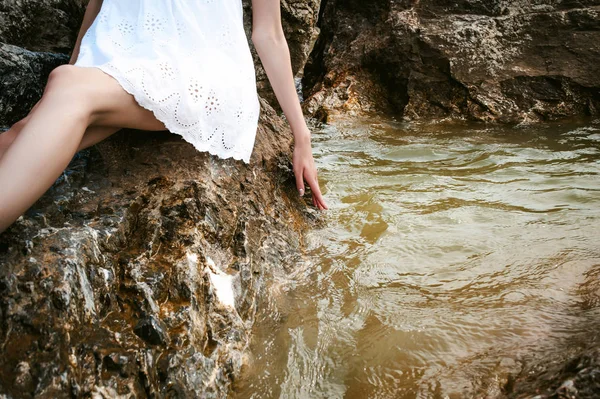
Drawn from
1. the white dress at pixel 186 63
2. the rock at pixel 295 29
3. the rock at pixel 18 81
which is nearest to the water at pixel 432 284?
the white dress at pixel 186 63

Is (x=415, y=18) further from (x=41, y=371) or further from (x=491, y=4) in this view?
(x=41, y=371)

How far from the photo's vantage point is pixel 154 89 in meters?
2.03

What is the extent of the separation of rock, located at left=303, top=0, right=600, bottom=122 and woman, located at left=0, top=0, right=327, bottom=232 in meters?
3.49

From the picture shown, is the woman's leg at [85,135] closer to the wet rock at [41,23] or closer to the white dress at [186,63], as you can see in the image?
the white dress at [186,63]

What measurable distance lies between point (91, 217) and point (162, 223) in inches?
10.2

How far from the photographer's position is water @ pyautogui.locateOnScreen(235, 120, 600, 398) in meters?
1.76

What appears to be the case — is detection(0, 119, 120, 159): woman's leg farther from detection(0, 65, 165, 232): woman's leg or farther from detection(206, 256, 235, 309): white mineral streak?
detection(206, 256, 235, 309): white mineral streak

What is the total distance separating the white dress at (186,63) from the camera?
2.06 metres

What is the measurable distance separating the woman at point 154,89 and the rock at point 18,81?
39 centimetres

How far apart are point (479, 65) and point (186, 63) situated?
453cm

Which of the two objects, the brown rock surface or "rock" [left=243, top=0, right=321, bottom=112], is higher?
"rock" [left=243, top=0, right=321, bottom=112]

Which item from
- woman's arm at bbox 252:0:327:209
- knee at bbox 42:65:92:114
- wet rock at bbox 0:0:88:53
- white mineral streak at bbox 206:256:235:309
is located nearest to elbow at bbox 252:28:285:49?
woman's arm at bbox 252:0:327:209

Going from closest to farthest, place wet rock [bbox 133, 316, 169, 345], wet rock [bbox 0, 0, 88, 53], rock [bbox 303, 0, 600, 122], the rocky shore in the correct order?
the rocky shore
wet rock [bbox 133, 316, 169, 345]
wet rock [bbox 0, 0, 88, 53]
rock [bbox 303, 0, 600, 122]

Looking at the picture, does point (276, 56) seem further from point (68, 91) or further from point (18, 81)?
point (18, 81)
